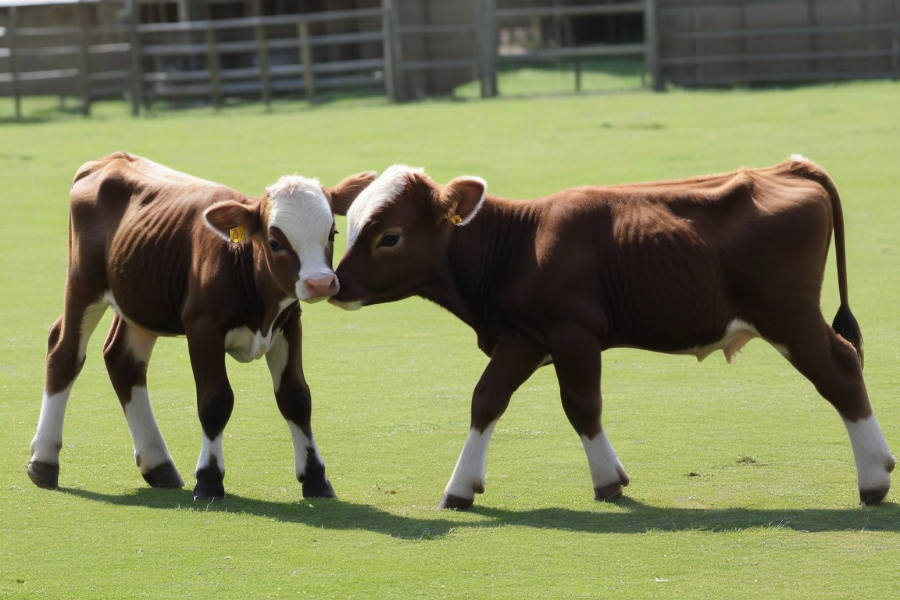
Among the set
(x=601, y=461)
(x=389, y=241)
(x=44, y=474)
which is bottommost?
(x=44, y=474)

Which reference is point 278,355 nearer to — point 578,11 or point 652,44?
point 652,44

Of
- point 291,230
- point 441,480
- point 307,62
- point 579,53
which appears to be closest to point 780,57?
point 579,53

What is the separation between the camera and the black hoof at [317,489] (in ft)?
20.8

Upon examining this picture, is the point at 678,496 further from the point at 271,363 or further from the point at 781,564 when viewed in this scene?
the point at 271,363

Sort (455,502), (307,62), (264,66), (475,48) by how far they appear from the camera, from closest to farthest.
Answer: (455,502) < (307,62) < (264,66) < (475,48)

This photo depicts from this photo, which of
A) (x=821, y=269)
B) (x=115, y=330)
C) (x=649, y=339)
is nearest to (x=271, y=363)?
(x=115, y=330)

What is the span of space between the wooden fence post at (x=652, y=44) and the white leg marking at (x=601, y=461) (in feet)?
59.3

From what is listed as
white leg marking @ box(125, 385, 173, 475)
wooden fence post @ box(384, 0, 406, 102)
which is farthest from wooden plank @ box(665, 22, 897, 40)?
white leg marking @ box(125, 385, 173, 475)

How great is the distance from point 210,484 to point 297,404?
0.56 metres

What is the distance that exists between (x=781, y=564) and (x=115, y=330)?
3.70 metres

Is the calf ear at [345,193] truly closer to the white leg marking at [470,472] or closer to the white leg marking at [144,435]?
the white leg marking at [470,472]

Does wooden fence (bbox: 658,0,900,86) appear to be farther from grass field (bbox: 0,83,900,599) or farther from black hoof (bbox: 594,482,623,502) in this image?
black hoof (bbox: 594,482,623,502)

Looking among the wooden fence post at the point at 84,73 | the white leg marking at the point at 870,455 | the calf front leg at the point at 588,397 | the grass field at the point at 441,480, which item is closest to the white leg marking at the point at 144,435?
the grass field at the point at 441,480

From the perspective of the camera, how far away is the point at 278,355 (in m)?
6.53
